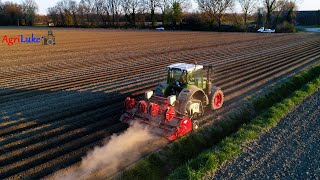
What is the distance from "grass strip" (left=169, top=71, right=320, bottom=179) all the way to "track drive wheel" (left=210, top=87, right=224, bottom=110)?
1.48m

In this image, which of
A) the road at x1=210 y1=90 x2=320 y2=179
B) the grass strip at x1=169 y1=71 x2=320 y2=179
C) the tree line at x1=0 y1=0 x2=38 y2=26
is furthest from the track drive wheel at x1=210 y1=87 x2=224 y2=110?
the tree line at x1=0 y1=0 x2=38 y2=26

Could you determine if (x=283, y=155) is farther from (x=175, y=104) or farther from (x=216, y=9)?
(x=216, y=9)

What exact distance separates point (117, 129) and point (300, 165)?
5524 millimetres

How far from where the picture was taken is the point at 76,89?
578 inches

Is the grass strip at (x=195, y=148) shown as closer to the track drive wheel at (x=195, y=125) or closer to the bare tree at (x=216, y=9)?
the track drive wheel at (x=195, y=125)

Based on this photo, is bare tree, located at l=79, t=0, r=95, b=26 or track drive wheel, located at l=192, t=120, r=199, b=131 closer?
track drive wheel, located at l=192, t=120, r=199, b=131

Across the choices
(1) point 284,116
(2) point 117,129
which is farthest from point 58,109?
(1) point 284,116

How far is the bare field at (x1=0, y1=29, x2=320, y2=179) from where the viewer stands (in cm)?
845

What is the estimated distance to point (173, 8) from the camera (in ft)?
249

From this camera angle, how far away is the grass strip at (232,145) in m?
7.18

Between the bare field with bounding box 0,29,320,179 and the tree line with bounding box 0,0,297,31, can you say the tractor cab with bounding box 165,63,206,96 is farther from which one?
the tree line with bounding box 0,0,297,31

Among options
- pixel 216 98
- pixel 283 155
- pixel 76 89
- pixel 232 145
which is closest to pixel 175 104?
pixel 232 145

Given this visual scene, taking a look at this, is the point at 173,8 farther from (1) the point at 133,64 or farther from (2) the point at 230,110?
(2) the point at 230,110

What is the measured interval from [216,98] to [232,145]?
306cm
